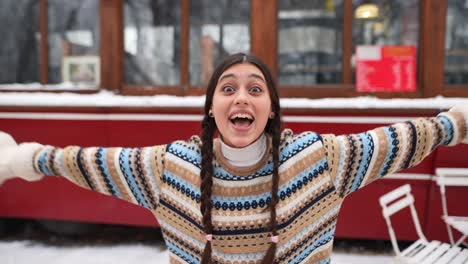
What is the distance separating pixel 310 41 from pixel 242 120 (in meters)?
2.45

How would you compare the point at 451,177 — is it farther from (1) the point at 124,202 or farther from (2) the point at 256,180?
(1) the point at 124,202

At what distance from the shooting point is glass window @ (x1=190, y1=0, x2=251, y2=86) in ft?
12.0

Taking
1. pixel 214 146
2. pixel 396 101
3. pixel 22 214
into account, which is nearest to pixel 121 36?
pixel 22 214

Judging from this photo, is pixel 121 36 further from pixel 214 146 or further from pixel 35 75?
pixel 214 146

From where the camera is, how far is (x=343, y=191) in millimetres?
1345

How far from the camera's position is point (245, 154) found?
1279 millimetres

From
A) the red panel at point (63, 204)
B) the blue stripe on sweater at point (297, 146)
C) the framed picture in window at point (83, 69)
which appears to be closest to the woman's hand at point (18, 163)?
the blue stripe on sweater at point (297, 146)

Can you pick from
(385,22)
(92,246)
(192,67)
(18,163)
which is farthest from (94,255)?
(385,22)

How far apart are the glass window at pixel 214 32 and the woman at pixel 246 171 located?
2.41m

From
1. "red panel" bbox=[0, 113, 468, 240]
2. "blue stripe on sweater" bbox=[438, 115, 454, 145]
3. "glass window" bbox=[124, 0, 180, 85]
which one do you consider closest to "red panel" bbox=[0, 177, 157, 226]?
"red panel" bbox=[0, 113, 468, 240]

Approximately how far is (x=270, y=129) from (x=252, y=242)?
0.36 m

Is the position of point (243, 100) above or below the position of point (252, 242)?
above

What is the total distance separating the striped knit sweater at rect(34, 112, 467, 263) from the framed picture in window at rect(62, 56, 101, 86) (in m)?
2.66

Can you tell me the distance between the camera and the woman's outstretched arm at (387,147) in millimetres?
1295
